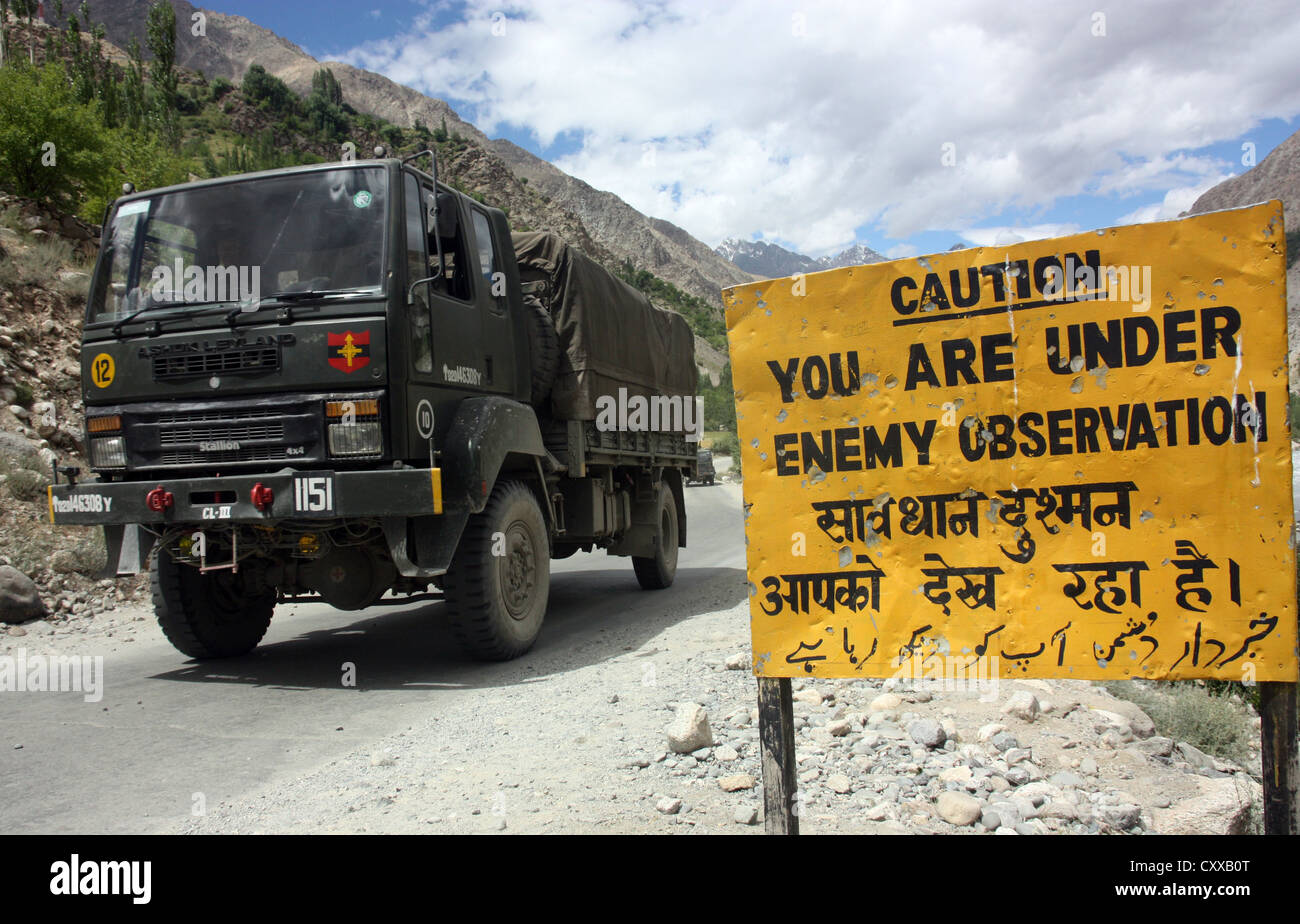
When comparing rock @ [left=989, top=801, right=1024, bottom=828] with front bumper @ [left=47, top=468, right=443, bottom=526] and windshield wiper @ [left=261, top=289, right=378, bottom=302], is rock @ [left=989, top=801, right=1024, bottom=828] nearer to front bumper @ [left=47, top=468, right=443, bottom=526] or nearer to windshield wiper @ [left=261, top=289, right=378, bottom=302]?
front bumper @ [left=47, top=468, right=443, bottom=526]

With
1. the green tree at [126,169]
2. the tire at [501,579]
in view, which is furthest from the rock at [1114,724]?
the green tree at [126,169]

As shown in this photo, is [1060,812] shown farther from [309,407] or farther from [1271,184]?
[1271,184]

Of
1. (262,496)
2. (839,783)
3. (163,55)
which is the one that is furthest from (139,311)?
(163,55)

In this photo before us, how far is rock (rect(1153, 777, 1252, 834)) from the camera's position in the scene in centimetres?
341

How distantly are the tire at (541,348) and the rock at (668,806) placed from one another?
4.30 m

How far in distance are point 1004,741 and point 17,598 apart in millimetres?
8324

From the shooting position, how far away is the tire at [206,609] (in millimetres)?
6242

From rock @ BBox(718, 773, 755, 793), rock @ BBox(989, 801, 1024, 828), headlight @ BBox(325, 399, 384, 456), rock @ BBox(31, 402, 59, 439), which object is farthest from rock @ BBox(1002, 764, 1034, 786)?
rock @ BBox(31, 402, 59, 439)

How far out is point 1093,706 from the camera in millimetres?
4949

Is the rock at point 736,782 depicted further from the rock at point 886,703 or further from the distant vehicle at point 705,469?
the distant vehicle at point 705,469

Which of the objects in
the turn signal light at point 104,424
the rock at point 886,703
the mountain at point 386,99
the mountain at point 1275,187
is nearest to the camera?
the rock at point 886,703

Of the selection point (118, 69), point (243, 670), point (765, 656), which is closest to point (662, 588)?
point (243, 670)

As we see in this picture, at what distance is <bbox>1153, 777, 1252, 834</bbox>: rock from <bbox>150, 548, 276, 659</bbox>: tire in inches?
216

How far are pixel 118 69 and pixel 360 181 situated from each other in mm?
61846
